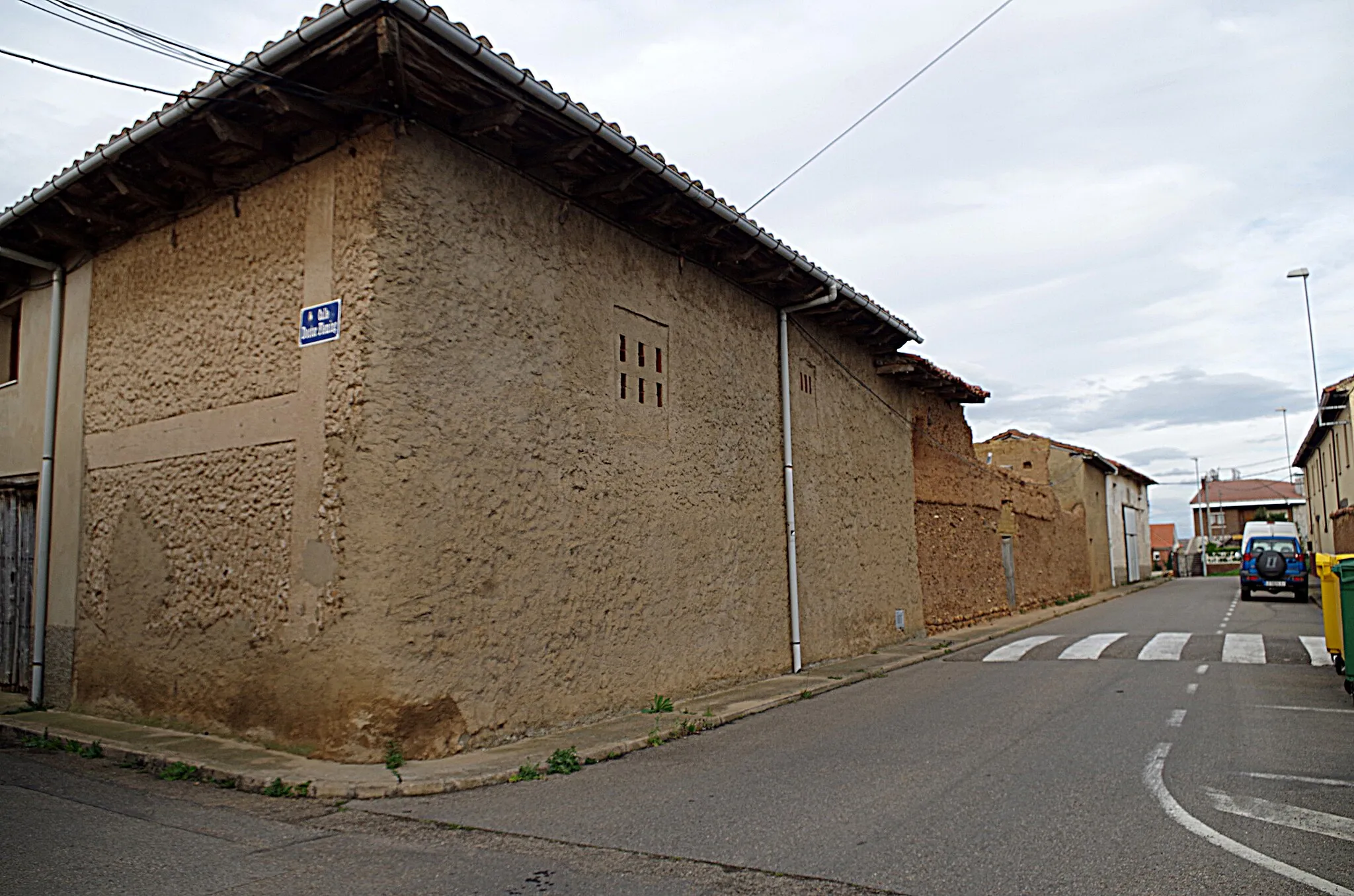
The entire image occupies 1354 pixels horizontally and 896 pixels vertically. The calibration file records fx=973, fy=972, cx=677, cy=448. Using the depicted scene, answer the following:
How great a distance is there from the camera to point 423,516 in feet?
25.1

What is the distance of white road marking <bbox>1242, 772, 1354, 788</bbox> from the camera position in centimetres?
650

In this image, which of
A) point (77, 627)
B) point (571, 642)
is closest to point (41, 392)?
point (77, 627)

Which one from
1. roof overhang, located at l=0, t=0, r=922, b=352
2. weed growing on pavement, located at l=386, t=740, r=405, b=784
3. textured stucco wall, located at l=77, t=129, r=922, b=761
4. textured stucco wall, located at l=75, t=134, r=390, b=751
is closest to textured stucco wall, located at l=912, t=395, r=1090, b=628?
textured stucco wall, located at l=77, t=129, r=922, b=761

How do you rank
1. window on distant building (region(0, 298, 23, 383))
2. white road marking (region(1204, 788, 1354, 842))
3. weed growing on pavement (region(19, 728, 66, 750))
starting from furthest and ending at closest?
1. window on distant building (region(0, 298, 23, 383))
2. weed growing on pavement (region(19, 728, 66, 750))
3. white road marking (region(1204, 788, 1354, 842))

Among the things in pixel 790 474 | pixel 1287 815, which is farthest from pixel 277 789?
pixel 790 474

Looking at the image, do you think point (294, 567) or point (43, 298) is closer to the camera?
point (294, 567)

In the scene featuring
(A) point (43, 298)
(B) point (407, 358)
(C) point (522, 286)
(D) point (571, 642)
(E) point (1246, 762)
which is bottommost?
(E) point (1246, 762)

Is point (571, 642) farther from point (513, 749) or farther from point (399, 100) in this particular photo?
point (399, 100)

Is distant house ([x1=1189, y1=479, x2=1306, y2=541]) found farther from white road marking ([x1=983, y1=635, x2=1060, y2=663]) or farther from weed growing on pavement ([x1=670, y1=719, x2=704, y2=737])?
weed growing on pavement ([x1=670, y1=719, x2=704, y2=737])

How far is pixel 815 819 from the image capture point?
584 cm

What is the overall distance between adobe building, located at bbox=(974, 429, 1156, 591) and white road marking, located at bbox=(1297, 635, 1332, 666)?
Answer: 51.5 ft

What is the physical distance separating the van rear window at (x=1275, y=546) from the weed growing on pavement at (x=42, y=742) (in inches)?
1202

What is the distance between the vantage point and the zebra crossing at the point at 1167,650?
526 inches

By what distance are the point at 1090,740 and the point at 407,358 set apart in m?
6.41
